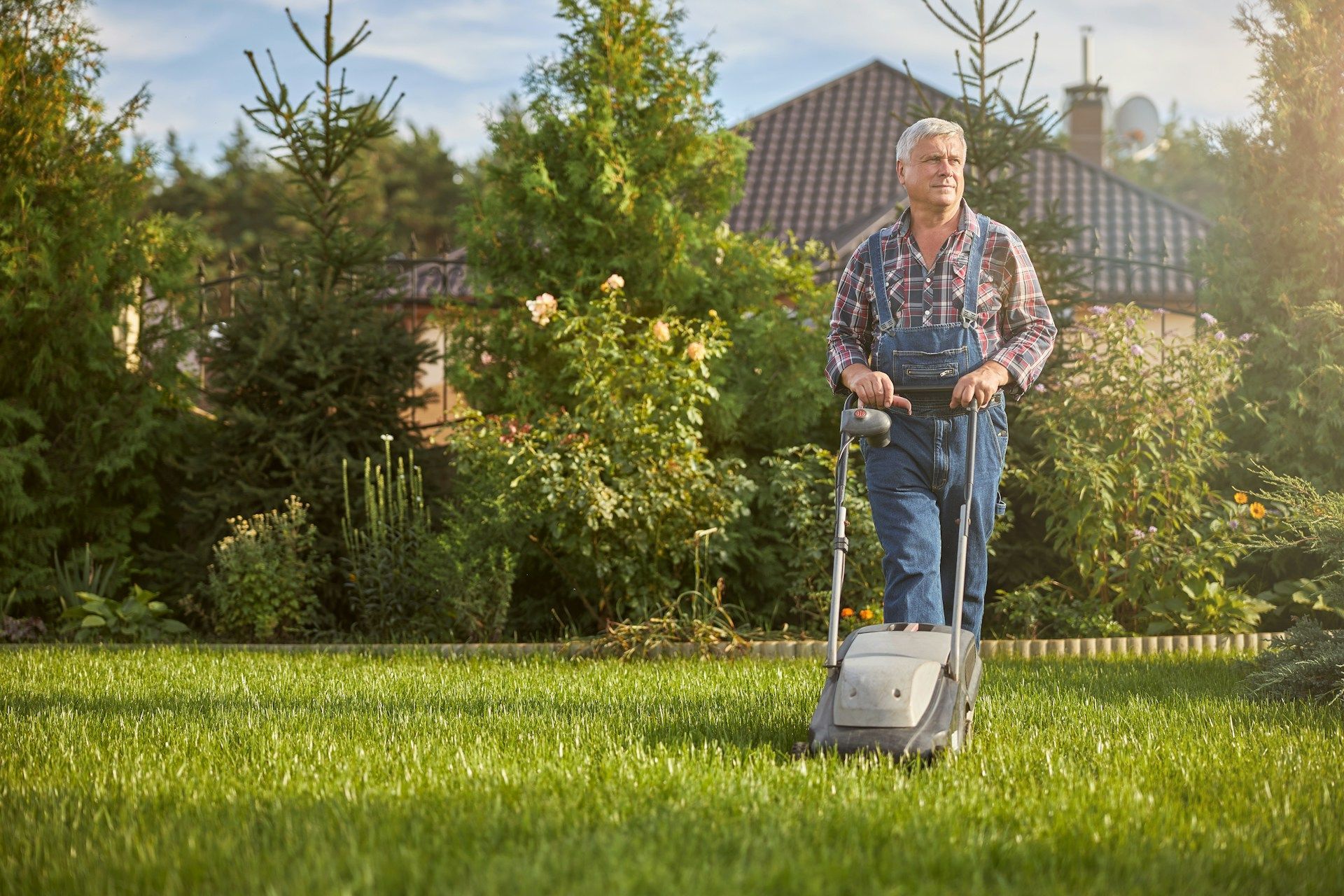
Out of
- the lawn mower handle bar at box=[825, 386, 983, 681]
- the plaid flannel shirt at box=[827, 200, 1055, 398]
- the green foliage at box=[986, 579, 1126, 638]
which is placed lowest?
the green foliage at box=[986, 579, 1126, 638]

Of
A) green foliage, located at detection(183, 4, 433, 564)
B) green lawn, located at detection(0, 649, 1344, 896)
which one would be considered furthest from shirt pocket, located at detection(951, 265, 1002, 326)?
green foliage, located at detection(183, 4, 433, 564)

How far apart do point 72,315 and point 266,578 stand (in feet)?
6.99

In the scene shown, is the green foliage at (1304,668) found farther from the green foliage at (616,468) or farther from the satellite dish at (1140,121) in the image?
the satellite dish at (1140,121)

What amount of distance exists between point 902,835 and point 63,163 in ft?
23.4

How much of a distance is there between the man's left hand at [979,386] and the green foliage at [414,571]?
3431 millimetres

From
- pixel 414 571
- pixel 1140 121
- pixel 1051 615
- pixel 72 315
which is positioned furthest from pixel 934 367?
pixel 1140 121

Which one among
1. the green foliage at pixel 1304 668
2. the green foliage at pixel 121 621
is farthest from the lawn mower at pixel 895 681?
the green foliage at pixel 121 621

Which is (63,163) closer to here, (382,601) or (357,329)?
(357,329)

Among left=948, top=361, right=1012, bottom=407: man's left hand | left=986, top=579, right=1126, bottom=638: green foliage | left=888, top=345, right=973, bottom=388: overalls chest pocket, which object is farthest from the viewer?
left=986, top=579, right=1126, bottom=638: green foliage

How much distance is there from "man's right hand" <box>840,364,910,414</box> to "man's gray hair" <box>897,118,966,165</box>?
27.5 inches

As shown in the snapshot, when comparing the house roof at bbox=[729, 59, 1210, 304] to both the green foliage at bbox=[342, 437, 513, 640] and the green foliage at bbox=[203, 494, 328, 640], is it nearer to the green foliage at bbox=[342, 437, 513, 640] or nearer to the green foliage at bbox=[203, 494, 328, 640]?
the green foliage at bbox=[342, 437, 513, 640]

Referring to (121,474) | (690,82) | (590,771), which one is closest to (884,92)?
(690,82)

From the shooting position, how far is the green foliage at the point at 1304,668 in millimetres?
4551

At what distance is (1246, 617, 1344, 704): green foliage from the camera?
4.55 metres
